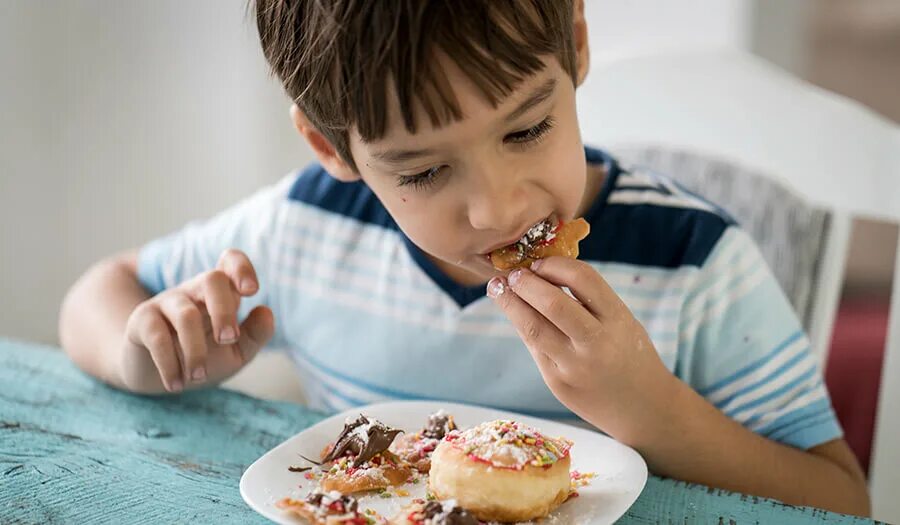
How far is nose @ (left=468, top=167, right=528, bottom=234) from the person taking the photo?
0.83m

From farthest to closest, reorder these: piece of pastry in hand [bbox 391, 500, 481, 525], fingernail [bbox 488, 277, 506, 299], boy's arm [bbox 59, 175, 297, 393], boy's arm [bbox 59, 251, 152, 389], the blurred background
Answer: the blurred background → boy's arm [bbox 59, 251, 152, 389] → boy's arm [bbox 59, 175, 297, 393] → fingernail [bbox 488, 277, 506, 299] → piece of pastry in hand [bbox 391, 500, 481, 525]

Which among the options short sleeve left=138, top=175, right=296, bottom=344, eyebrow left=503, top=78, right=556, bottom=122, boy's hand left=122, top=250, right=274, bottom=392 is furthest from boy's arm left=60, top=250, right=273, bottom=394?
eyebrow left=503, top=78, right=556, bottom=122

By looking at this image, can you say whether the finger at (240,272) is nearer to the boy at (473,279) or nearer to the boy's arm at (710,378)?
the boy at (473,279)

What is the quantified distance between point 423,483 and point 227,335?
0.29m

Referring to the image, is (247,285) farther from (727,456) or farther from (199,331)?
(727,456)

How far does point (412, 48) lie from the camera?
0.78 metres

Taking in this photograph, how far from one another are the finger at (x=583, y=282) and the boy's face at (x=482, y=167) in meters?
0.05

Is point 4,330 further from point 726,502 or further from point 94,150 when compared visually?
point 726,502

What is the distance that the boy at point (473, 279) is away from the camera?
820 mm

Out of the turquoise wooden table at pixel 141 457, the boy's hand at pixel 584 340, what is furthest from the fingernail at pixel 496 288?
the turquoise wooden table at pixel 141 457

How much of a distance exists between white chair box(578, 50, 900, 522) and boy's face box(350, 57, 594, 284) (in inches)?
23.6

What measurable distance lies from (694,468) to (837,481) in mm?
201

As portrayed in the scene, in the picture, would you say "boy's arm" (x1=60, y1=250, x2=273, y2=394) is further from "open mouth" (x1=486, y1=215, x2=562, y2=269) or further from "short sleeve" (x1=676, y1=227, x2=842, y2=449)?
"short sleeve" (x1=676, y1=227, x2=842, y2=449)

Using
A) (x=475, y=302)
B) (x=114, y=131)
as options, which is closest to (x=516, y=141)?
(x=475, y=302)
